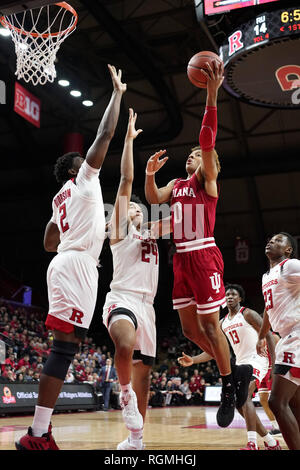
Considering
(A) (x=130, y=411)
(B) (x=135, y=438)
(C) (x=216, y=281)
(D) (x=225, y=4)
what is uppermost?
(D) (x=225, y=4)

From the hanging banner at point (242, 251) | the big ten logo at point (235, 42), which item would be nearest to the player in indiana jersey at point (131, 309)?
the big ten logo at point (235, 42)

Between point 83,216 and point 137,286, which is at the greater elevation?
point 83,216

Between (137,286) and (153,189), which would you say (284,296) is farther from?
(153,189)

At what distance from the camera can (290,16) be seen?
7523mm

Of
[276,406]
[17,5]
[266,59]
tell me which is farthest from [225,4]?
[276,406]

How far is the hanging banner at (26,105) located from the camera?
51.6 ft

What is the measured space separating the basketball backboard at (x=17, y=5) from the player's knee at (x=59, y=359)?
3283 millimetres

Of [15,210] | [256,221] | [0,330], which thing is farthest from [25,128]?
[256,221]

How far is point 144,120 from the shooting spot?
20766mm

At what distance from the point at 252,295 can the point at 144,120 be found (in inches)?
399

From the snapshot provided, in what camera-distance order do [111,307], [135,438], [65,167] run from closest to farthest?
[135,438], [65,167], [111,307]

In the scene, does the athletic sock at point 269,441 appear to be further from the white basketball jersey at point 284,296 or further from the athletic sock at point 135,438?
the athletic sock at point 135,438

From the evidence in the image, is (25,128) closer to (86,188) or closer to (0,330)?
(0,330)

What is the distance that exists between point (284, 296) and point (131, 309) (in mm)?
1356
